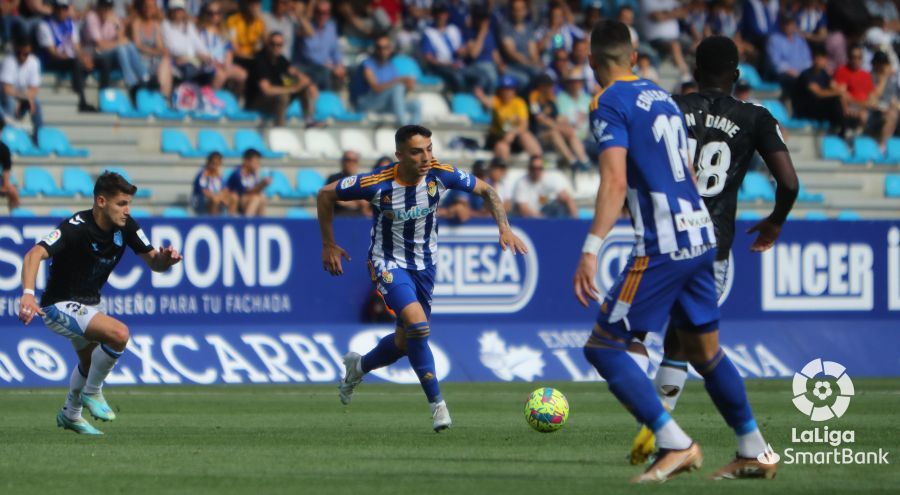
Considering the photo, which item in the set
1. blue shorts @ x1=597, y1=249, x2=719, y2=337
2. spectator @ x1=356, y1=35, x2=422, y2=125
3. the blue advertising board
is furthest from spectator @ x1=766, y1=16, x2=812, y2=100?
blue shorts @ x1=597, y1=249, x2=719, y2=337

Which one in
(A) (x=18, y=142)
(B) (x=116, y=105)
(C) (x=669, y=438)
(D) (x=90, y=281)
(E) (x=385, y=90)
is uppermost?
(E) (x=385, y=90)

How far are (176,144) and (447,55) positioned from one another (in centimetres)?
506

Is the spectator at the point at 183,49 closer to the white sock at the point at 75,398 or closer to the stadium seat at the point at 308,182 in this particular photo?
the stadium seat at the point at 308,182

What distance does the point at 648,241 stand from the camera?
7.76 meters

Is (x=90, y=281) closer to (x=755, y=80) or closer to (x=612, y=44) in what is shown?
(x=612, y=44)

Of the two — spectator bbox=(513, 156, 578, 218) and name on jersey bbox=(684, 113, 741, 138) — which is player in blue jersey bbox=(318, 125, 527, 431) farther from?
spectator bbox=(513, 156, 578, 218)

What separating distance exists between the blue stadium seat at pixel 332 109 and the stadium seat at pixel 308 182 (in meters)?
1.66

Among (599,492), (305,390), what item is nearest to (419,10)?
(305,390)

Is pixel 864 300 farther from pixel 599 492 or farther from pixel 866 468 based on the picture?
pixel 599 492

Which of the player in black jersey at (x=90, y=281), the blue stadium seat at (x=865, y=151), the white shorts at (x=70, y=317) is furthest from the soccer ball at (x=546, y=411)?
the blue stadium seat at (x=865, y=151)

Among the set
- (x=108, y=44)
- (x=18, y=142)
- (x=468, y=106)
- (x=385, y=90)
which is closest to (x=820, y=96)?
(x=468, y=106)

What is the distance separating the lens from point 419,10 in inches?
983

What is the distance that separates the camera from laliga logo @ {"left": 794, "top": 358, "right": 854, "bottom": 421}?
43.0ft

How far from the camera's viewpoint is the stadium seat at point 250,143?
21.6 metres
